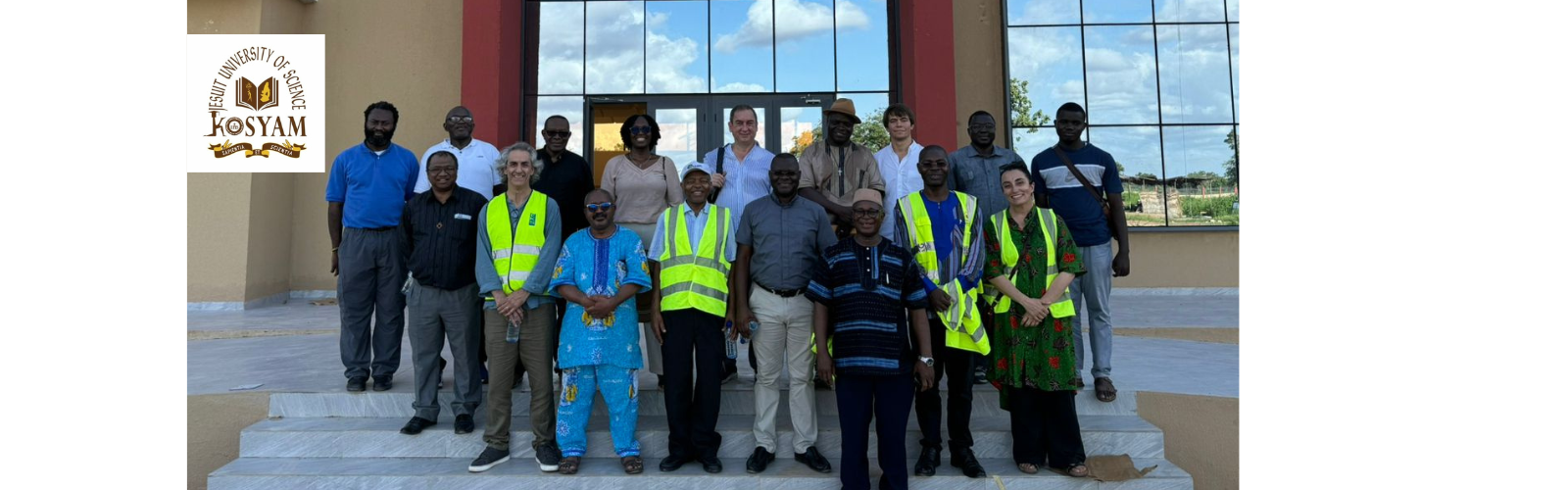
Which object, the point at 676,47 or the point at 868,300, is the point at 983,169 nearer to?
the point at 868,300

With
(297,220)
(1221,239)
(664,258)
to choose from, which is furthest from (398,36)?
(1221,239)

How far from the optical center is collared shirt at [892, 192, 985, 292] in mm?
4246

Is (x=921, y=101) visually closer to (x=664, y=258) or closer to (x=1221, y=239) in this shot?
(x=1221, y=239)

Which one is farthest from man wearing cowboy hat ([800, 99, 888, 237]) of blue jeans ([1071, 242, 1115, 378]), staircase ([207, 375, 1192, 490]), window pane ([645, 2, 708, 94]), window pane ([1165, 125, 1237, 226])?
window pane ([1165, 125, 1237, 226])

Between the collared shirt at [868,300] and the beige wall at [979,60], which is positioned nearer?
the collared shirt at [868,300]

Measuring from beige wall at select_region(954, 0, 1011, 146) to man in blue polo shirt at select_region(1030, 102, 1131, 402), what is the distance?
6.94 meters

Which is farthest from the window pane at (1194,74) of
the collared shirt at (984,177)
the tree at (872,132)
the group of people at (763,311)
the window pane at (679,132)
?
the group of people at (763,311)

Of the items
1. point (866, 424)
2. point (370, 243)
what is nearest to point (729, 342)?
point (866, 424)

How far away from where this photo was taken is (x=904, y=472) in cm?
399

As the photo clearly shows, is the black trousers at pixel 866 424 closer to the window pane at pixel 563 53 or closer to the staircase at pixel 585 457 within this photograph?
the staircase at pixel 585 457

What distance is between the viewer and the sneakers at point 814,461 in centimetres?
430

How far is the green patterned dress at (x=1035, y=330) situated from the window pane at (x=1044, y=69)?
8.03 m

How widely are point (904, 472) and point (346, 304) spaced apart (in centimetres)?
345

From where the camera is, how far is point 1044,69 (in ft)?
38.8
